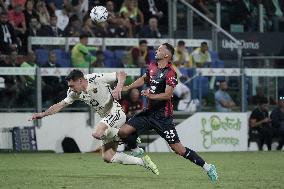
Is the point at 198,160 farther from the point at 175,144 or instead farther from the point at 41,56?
the point at 41,56

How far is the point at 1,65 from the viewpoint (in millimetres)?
23234

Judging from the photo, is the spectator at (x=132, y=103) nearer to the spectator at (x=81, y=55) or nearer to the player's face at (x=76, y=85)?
the spectator at (x=81, y=55)

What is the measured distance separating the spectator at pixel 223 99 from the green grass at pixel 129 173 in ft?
13.2

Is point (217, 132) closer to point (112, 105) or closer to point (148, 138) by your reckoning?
point (148, 138)

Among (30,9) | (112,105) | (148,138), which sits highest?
(30,9)

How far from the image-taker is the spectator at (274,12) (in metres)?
30.4

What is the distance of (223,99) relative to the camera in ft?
85.2

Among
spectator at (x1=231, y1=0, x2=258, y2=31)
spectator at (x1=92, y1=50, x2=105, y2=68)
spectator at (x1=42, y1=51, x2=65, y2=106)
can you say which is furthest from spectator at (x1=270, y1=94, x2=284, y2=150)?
Result: spectator at (x1=42, y1=51, x2=65, y2=106)

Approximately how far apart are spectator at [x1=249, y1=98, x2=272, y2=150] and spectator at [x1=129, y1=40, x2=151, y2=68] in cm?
364

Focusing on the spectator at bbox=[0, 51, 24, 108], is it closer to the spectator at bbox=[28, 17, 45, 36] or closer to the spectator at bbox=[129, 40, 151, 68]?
the spectator at bbox=[28, 17, 45, 36]

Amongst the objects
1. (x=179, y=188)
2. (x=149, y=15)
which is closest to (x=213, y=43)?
(x=149, y=15)

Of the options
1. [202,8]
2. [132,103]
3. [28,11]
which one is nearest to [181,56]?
[132,103]

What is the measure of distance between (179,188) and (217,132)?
1354 centimetres

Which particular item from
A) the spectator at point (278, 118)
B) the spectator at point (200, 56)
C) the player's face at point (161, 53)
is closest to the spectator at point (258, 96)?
the spectator at point (278, 118)
